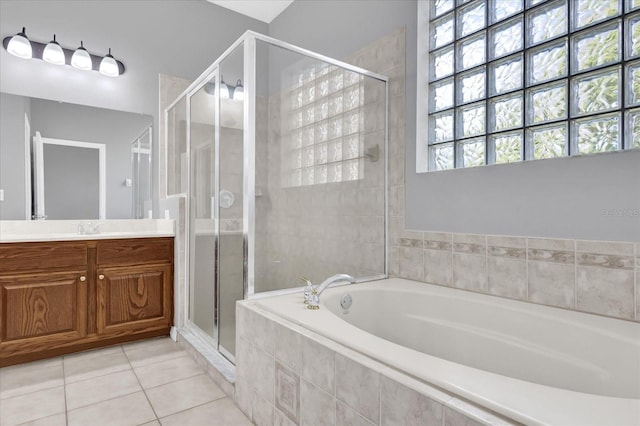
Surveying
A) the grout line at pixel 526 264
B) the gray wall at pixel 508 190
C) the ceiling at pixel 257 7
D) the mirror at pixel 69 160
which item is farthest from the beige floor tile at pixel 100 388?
the ceiling at pixel 257 7

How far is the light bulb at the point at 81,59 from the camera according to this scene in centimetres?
271

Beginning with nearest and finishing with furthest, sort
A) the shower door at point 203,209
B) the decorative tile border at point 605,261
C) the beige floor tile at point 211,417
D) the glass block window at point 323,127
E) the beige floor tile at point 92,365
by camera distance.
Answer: the decorative tile border at point 605,261
the beige floor tile at point 211,417
the glass block window at point 323,127
the beige floor tile at point 92,365
the shower door at point 203,209

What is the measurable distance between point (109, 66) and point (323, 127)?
1.93 meters

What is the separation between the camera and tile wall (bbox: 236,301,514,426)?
2.85ft

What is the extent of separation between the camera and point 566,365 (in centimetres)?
138

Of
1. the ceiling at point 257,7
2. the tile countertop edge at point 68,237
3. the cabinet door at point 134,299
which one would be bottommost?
the cabinet door at point 134,299

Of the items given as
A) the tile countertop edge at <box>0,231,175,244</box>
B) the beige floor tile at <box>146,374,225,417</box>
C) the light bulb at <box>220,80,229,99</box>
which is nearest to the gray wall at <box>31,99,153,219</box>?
the tile countertop edge at <box>0,231,175,244</box>

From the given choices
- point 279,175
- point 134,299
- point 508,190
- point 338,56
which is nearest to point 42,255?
point 134,299

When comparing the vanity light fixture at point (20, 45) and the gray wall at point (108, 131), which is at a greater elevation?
the vanity light fixture at point (20, 45)

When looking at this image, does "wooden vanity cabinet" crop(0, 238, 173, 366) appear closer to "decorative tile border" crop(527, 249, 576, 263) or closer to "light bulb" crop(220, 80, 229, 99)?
"light bulb" crop(220, 80, 229, 99)

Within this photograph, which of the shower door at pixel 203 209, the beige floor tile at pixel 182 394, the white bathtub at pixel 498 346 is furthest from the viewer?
the shower door at pixel 203 209

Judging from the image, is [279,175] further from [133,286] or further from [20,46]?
[20,46]

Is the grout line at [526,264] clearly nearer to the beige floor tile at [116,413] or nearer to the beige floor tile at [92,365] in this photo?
the beige floor tile at [116,413]

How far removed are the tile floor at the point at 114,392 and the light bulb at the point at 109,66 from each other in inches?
81.3
